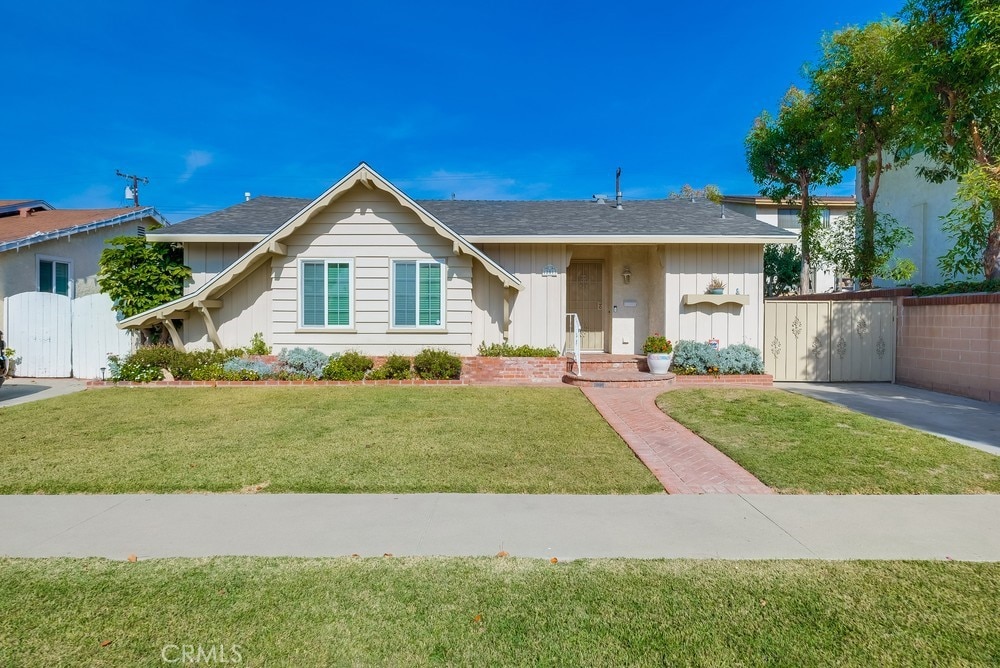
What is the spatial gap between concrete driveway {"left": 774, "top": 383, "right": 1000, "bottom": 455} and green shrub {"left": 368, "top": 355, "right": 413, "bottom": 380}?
8430 millimetres

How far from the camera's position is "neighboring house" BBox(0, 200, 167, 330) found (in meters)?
14.3

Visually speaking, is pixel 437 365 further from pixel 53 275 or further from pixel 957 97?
pixel 53 275

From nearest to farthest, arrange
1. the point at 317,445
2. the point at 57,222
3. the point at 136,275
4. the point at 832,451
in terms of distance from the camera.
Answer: the point at 832,451, the point at 317,445, the point at 136,275, the point at 57,222

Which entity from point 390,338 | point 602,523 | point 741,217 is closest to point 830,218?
point 741,217

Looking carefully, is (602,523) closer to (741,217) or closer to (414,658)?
(414,658)

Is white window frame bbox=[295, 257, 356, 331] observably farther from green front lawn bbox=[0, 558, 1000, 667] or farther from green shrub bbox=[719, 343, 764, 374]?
green front lawn bbox=[0, 558, 1000, 667]

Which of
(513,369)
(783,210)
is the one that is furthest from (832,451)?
(783,210)

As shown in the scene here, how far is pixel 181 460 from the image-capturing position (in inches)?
234

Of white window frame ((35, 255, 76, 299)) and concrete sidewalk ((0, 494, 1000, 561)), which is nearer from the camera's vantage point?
concrete sidewalk ((0, 494, 1000, 561))

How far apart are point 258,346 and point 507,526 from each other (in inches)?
415

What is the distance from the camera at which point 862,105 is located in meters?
15.3

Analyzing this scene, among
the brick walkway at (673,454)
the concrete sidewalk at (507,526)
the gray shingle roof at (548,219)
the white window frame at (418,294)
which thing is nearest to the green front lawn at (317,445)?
the brick walkway at (673,454)

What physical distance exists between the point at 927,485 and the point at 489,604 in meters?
4.70
